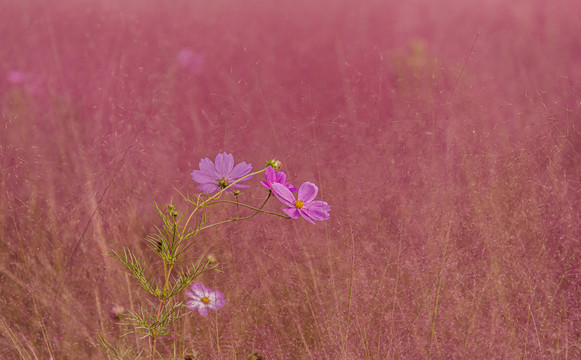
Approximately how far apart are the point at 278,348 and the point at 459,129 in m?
0.54

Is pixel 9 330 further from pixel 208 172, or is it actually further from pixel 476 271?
pixel 476 271

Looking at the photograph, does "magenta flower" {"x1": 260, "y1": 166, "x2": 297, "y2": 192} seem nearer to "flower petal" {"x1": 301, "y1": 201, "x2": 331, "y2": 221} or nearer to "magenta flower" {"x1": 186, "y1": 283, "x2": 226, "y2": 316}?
"flower petal" {"x1": 301, "y1": 201, "x2": 331, "y2": 221}

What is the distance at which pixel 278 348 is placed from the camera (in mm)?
879

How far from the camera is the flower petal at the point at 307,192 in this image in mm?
744

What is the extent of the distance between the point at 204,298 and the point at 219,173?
30cm

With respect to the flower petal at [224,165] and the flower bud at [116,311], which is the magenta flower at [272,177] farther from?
the flower bud at [116,311]

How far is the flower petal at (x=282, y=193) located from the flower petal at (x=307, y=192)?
0.04 metres

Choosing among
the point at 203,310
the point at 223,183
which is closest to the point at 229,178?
the point at 223,183

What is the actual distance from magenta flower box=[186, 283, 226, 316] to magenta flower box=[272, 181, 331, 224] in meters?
0.26

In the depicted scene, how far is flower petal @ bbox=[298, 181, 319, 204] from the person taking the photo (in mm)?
744

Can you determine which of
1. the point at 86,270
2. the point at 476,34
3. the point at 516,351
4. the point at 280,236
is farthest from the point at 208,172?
the point at 476,34

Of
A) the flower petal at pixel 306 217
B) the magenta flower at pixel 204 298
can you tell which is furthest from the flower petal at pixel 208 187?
the magenta flower at pixel 204 298

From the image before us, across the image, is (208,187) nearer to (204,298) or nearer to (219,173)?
(219,173)

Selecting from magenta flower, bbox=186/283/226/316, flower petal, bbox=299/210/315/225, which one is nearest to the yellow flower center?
flower petal, bbox=299/210/315/225
